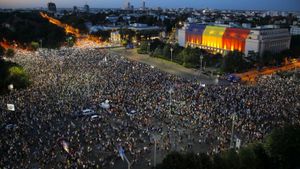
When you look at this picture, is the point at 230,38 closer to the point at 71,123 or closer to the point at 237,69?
the point at 237,69

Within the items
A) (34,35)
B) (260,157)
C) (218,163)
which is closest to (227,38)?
(34,35)

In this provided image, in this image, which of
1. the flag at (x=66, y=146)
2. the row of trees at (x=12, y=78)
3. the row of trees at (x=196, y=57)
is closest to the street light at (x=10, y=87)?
the row of trees at (x=12, y=78)

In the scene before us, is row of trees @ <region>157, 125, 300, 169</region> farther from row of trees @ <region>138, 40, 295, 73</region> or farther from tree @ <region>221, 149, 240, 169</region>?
row of trees @ <region>138, 40, 295, 73</region>

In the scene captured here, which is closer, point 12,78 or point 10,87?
point 10,87

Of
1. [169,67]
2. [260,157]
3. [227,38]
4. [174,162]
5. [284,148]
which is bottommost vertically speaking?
[169,67]

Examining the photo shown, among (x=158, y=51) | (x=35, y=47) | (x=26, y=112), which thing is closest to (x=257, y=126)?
(x=26, y=112)

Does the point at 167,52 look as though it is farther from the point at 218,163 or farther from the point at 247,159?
the point at 218,163
